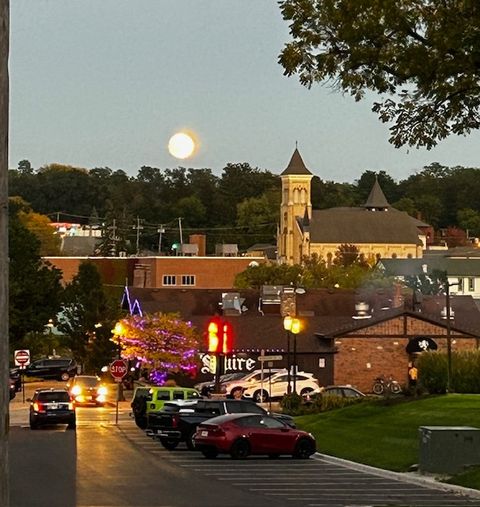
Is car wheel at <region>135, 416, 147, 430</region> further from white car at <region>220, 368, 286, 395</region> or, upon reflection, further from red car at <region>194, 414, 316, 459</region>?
white car at <region>220, 368, 286, 395</region>

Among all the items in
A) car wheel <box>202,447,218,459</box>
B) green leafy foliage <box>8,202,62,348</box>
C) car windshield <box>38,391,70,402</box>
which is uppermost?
green leafy foliage <box>8,202,62,348</box>

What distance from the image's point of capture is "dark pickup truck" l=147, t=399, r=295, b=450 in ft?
118

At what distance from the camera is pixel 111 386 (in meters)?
75.5

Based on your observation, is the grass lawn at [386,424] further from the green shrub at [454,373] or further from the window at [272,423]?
the green shrub at [454,373]

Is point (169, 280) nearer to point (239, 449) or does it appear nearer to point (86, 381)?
point (86, 381)

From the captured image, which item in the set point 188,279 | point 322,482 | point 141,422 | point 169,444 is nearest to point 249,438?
point 169,444

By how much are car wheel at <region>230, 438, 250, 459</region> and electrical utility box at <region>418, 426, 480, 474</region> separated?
6.54m

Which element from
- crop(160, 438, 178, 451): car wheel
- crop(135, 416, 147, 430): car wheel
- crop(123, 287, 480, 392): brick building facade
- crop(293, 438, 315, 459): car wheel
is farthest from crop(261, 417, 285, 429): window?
crop(123, 287, 480, 392): brick building facade

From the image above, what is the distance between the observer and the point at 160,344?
232 ft

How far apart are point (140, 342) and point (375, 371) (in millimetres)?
13461

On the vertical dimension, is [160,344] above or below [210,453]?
above

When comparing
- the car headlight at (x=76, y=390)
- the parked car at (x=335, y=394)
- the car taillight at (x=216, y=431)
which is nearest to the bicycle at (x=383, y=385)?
the parked car at (x=335, y=394)

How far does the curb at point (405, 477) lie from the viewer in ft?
80.3

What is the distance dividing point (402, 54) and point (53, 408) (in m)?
27.6
